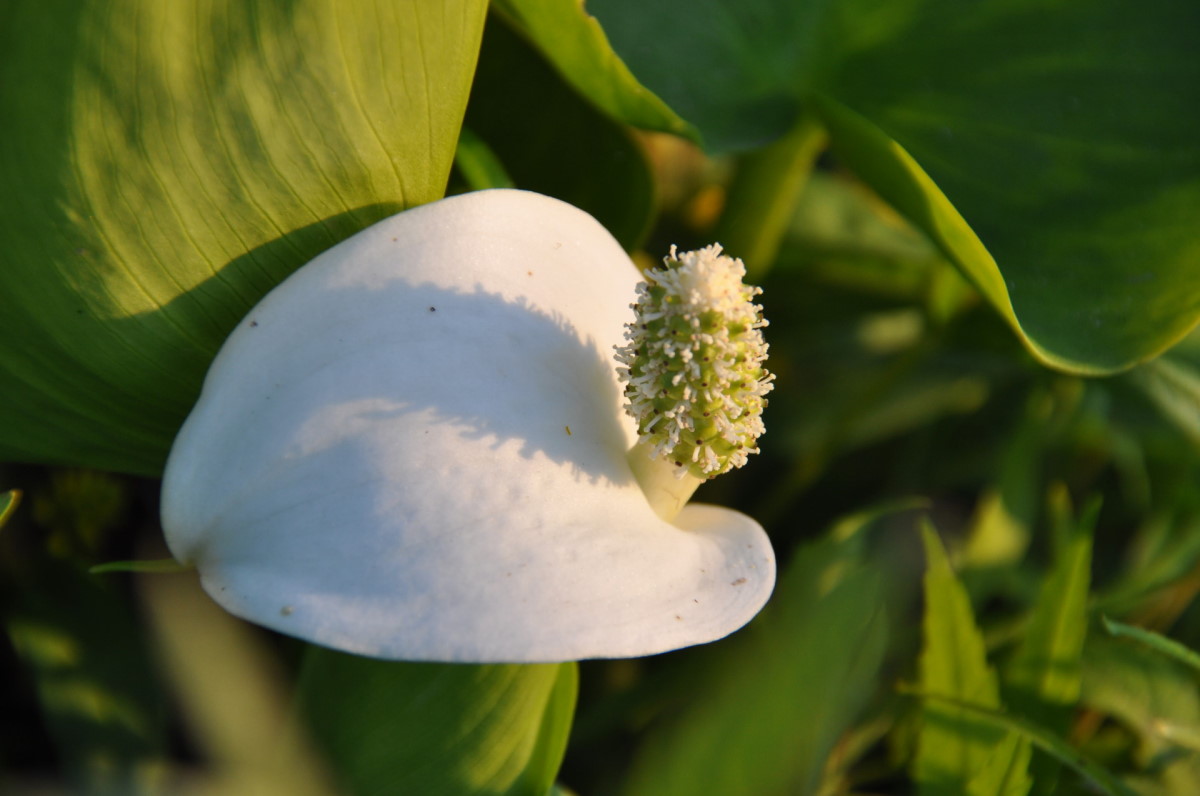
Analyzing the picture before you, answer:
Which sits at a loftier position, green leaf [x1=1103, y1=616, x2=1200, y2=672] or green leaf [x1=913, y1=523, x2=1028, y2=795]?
green leaf [x1=1103, y1=616, x2=1200, y2=672]

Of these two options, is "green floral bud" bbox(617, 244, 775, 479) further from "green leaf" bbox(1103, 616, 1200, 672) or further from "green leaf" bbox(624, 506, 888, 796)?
"green leaf" bbox(1103, 616, 1200, 672)

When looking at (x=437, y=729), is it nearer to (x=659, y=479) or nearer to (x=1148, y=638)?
(x=659, y=479)

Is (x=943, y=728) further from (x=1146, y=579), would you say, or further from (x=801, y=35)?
(x=801, y=35)

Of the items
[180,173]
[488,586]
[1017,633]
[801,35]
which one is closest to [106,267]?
[180,173]

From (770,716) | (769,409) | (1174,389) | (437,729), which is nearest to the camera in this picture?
(770,716)

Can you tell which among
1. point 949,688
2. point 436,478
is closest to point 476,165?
point 436,478

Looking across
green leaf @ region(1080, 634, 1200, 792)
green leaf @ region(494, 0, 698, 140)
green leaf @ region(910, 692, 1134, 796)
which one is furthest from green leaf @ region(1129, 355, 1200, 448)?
green leaf @ region(494, 0, 698, 140)
